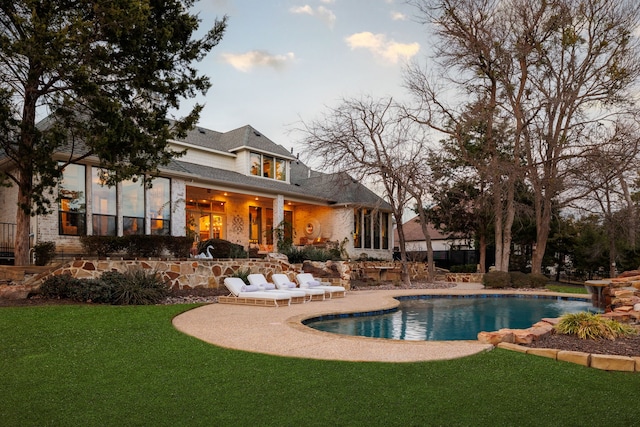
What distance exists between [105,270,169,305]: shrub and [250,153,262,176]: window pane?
466 inches

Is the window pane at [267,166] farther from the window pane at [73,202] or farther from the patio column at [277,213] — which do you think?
the window pane at [73,202]

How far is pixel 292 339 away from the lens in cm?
712

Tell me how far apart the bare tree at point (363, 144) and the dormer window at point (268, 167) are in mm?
4689

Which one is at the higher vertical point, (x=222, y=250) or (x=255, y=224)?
(x=255, y=224)

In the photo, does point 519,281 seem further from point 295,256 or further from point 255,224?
point 255,224

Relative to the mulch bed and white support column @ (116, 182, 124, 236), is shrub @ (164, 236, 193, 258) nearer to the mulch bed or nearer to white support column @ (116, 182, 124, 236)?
white support column @ (116, 182, 124, 236)

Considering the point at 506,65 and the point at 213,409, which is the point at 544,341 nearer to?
the point at 213,409

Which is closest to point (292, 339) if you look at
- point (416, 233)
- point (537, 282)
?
point (537, 282)

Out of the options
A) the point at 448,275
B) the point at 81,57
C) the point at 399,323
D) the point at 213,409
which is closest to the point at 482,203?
the point at 448,275

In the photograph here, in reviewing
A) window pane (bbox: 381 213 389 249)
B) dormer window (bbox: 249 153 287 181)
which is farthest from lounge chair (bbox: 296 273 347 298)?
window pane (bbox: 381 213 389 249)

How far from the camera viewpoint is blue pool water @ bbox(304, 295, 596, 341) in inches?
380

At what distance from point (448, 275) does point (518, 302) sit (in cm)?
883

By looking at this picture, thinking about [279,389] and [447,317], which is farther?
[447,317]

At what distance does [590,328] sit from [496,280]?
12.9 m
